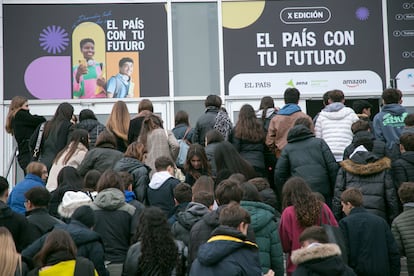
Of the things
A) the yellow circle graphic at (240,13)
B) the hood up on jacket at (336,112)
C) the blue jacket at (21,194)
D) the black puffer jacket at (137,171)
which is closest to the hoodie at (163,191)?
the black puffer jacket at (137,171)

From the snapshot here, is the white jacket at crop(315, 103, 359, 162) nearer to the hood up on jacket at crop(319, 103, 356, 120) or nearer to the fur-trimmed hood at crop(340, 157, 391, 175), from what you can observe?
the hood up on jacket at crop(319, 103, 356, 120)

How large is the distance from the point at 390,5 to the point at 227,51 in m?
3.57

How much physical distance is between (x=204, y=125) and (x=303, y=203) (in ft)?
12.8

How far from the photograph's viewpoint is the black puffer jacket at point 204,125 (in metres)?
13.2

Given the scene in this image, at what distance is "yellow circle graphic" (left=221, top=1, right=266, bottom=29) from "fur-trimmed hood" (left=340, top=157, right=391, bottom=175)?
25.1 ft

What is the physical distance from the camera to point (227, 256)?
821cm

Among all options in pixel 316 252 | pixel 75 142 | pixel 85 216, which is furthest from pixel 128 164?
pixel 316 252

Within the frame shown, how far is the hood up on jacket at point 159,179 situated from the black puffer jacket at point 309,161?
1.70 metres


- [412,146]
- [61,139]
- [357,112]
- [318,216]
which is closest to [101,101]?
[61,139]

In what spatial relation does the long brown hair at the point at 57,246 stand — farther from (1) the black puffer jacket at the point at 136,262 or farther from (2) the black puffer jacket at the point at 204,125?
(2) the black puffer jacket at the point at 204,125

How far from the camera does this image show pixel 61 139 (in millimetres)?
13273

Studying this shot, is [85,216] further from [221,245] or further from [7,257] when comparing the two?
[221,245]

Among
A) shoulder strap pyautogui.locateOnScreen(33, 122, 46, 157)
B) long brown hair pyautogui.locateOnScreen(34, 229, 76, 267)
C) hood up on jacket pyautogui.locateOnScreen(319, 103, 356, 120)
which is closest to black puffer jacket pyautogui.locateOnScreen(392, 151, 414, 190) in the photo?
hood up on jacket pyautogui.locateOnScreen(319, 103, 356, 120)

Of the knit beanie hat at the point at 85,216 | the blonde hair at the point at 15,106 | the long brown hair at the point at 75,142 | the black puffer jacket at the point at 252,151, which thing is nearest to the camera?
the knit beanie hat at the point at 85,216
